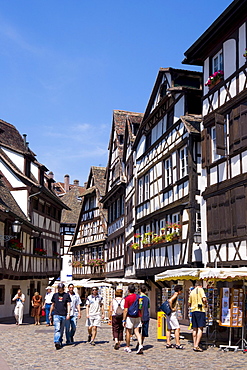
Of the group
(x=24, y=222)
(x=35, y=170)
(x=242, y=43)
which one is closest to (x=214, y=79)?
(x=242, y=43)

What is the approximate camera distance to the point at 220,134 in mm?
18109

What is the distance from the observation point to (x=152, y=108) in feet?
91.2

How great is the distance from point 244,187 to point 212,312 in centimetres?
431

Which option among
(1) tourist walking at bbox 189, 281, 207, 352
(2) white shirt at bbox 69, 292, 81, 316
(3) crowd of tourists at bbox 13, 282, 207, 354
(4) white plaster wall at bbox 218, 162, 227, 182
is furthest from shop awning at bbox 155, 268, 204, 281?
(4) white plaster wall at bbox 218, 162, 227, 182

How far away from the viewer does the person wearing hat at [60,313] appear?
1362cm

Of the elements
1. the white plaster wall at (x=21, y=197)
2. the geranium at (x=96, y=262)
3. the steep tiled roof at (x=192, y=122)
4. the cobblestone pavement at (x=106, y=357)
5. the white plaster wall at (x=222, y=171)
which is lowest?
the cobblestone pavement at (x=106, y=357)

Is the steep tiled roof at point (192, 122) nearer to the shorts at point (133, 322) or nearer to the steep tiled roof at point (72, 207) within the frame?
the shorts at point (133, 322)

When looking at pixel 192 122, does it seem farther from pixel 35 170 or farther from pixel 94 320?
pixel 35 170

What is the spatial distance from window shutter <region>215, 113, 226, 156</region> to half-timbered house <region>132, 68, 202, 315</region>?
276 cm

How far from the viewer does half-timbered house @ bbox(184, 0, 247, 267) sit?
17.2 meters

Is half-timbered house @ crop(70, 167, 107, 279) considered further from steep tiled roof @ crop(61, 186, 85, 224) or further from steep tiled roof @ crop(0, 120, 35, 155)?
steep tiled roof @ crop(0, 120, 35, 155)

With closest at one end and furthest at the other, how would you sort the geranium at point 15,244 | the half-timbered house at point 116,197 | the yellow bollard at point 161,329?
the yellow bollard at point 161,329
the geranium at point 15,244
the half-timbered house at point 116,197

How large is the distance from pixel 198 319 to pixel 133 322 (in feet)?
5.55

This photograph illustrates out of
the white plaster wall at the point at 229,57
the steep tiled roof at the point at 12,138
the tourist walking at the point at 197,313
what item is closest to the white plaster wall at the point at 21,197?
the steep tiled roof at the point at 12,138
